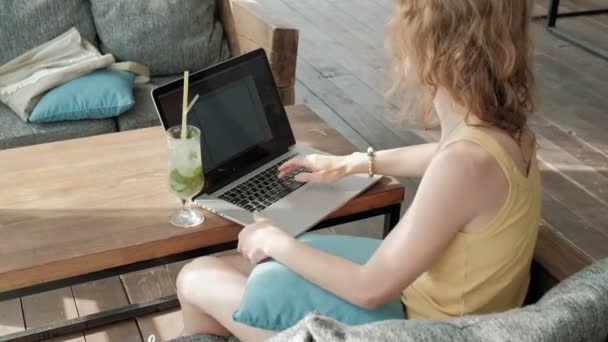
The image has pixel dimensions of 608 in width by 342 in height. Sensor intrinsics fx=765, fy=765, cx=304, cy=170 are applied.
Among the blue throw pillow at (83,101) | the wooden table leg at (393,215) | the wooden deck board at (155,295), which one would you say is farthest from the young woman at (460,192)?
the blue throw pillow at (83,101)

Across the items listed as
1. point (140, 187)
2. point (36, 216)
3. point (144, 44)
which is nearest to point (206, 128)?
point (140, 187)

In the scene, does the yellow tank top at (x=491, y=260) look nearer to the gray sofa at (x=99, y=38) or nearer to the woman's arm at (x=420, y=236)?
the woman's arm at (x=420, y=236)

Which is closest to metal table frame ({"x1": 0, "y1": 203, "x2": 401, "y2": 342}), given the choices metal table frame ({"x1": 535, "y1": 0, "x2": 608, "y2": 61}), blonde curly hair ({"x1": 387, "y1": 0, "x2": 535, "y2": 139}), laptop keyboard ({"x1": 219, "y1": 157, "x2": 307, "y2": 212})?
laptop keyboard ({"x1": 219, "y1": 157, "x2": 307, "y2": 212})

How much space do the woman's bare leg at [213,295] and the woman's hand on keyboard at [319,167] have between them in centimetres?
27

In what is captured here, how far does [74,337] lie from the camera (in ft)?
6.88

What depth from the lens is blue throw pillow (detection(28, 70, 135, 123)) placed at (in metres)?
2.40

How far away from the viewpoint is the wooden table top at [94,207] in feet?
4.73

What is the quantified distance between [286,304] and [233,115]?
1.94 ft

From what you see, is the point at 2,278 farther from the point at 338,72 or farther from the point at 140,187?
the point at 338,72

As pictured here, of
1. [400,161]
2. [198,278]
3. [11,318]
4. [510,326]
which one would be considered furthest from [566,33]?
[510,326]

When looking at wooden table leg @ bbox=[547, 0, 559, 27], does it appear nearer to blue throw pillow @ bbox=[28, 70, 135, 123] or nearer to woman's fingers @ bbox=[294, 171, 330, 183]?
blue throw pillow @ bbox=[28, 70, 135, 123]

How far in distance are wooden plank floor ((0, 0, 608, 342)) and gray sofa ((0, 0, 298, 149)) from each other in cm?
49

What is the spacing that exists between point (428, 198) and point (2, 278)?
78cm

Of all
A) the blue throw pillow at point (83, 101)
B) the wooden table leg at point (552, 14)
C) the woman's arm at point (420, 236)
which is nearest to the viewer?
the woman's arm at point (420, 236)
